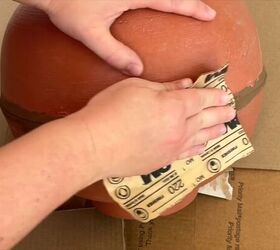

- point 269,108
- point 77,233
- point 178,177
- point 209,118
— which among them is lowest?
point 77,233

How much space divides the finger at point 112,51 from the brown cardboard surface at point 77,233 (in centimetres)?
43

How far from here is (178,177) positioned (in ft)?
2.64

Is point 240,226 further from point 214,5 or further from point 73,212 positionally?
point 214,5

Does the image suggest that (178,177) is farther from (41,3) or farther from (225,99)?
(41,3)

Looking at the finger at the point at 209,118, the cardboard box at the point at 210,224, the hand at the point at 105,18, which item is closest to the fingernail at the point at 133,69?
the hand at the point at 105,18

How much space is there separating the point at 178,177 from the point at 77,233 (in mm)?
360

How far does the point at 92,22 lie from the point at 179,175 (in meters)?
0.27

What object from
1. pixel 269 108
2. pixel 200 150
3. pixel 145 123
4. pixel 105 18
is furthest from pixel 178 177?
pixel 269 108

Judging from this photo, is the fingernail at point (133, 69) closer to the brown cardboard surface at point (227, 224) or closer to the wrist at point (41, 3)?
the wrist at point (41, 3)

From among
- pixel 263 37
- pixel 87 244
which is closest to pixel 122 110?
pixel 87 244

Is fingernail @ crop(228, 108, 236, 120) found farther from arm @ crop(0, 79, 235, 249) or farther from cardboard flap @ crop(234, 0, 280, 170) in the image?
cardboard flap @ crop(234, 0, 280, 170)

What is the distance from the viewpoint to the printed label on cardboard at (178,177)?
0.77m

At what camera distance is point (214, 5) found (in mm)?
834

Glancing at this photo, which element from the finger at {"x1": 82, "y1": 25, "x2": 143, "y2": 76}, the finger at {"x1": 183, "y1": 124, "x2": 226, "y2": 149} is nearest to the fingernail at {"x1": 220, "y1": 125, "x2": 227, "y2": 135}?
the finger at {"x1": 183, "y1": 124, "x2": 226, "y2": 149}
